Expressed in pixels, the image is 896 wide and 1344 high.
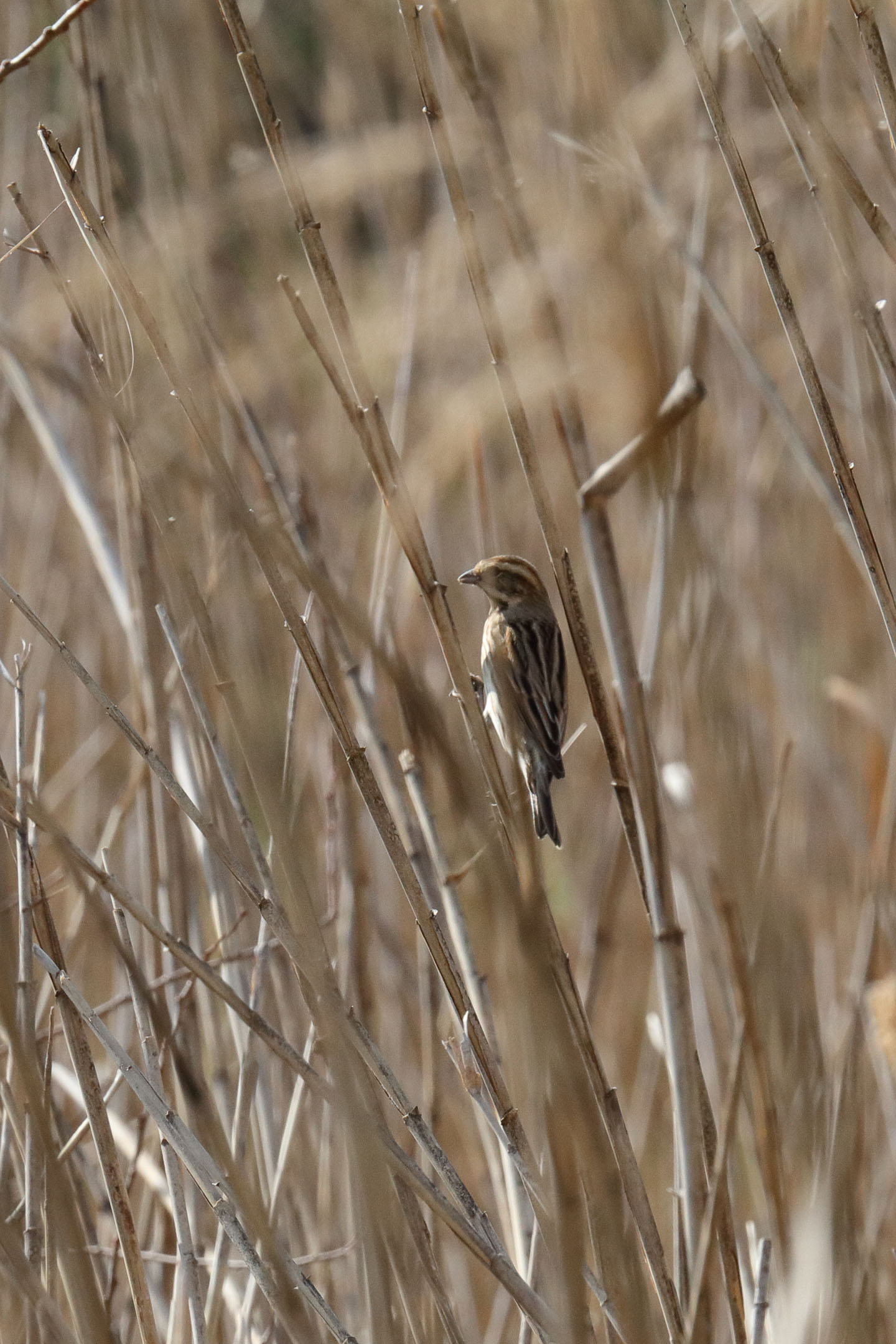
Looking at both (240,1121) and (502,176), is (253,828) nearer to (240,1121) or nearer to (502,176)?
(240,1121)

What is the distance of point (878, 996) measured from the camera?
60.9 inches

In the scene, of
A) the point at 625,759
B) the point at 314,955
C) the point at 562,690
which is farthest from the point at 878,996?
the point at 314,955

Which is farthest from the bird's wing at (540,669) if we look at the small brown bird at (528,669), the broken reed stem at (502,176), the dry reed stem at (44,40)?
the dry reed stem at (44,40)

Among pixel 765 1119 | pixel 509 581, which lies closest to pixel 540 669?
pixel 509 581

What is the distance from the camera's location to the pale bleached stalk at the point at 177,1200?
1219 millimetres

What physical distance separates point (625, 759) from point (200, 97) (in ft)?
5.25

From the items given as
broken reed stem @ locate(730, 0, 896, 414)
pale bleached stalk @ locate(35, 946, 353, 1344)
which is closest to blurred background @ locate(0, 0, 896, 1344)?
broken reed stem @ locate(730, 0, 896, 414)

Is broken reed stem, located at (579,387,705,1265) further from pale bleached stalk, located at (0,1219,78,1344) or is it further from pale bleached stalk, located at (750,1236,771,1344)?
pale bleached stalk, located at (0,1219,78,1344)

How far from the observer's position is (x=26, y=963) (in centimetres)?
118

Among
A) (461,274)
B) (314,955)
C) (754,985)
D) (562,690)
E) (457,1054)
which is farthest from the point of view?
(461,274)

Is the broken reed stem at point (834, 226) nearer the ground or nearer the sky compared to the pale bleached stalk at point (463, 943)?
nearer the sky

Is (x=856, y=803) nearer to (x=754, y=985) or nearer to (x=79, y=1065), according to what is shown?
(x=754, y=985)

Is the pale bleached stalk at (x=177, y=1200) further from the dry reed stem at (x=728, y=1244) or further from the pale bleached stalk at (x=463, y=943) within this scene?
the dry reed stem at (x=728, y=1244)

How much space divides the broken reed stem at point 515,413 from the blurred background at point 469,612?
11cm
